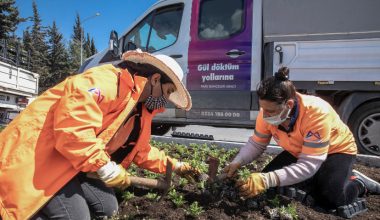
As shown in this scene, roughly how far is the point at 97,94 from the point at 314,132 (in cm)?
166

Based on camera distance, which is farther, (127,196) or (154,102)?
(127,196)

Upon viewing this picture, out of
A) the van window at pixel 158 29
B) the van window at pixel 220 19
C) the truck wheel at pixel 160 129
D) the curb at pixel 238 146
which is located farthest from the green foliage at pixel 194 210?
the truck wheel at pixel 160 129

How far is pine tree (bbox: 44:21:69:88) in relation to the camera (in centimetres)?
5256

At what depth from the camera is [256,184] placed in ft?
9.71

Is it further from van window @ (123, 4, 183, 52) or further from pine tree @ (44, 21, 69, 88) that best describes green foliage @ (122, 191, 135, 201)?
pine tree @ (44, 21, 69, 88)

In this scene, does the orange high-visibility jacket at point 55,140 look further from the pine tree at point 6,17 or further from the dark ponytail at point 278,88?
the pine tree at point 6,17

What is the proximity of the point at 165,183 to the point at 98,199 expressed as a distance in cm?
53

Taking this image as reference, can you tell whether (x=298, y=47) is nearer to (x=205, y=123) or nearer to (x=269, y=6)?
(x=269, y=6)

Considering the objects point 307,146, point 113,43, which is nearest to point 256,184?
point 307,146

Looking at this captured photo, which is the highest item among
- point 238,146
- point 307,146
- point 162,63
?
point 162,63

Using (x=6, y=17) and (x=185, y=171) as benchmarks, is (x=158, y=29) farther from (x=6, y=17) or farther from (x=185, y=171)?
(x=6, y=17)

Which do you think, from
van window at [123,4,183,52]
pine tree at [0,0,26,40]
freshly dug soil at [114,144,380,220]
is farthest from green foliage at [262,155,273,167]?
pine tree at [0,0,26,40]

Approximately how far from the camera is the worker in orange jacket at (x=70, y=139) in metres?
2.29

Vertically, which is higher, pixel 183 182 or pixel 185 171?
pixel 185 171
